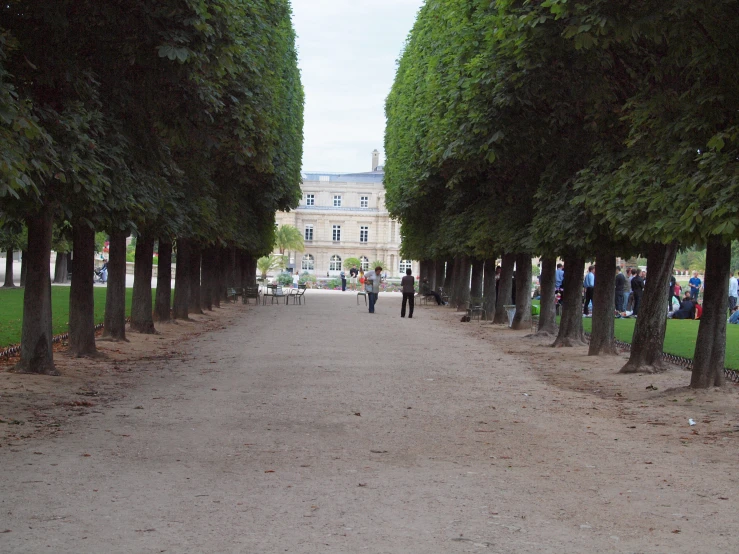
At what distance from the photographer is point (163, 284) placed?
23.1m

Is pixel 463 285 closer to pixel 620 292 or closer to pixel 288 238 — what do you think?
pixel 620 292

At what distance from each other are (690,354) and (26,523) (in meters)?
14.3

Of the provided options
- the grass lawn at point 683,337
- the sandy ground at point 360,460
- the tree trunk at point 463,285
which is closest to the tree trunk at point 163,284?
the sandy ground at point 360,460

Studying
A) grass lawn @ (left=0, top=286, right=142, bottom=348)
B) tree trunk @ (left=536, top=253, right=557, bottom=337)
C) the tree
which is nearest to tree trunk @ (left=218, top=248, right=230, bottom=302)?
grass lawn @ (left=0, top=286, right=142, bottom=348)

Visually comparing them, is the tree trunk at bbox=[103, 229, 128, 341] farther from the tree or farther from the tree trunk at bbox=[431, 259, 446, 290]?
the tree

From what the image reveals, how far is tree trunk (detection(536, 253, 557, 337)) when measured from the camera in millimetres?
21766

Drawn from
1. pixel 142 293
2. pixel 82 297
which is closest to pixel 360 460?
pixel 82 297

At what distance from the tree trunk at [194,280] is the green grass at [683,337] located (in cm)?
1005

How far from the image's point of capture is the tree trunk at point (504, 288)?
2798 centimetres

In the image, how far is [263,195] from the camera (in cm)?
3375

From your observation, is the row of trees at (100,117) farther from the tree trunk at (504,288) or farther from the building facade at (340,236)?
the building facade at (340,236)

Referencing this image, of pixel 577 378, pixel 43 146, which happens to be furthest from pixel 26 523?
pixel 577 378

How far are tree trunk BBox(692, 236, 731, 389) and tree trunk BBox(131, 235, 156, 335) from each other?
1132 cm

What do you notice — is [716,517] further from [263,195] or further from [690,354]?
[263,195]
